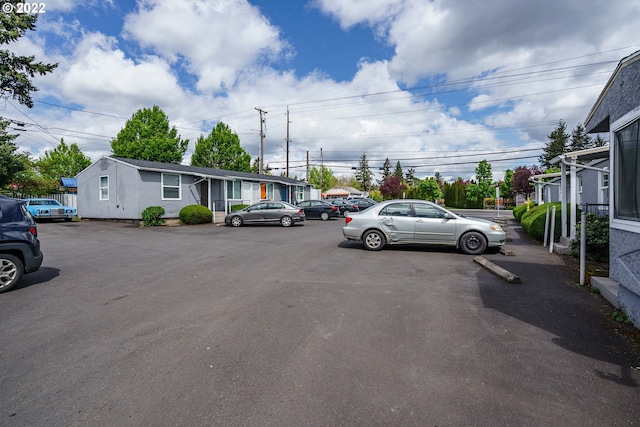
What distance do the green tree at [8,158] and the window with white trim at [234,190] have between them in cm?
1230

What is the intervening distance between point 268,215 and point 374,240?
9.83 metres

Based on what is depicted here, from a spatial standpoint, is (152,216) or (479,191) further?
(479,191)

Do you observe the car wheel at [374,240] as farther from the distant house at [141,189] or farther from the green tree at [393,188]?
the green tree at [393,188]

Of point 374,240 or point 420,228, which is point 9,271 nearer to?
point 374,240

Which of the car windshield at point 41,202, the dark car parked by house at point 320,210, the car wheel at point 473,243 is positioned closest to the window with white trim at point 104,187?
the car windshield at point 41,202

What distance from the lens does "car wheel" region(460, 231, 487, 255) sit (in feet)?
31.0

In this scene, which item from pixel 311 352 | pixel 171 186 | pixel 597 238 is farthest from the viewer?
pixel 171 186

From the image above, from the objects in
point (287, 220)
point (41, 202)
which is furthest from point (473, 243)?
point (41, 202)

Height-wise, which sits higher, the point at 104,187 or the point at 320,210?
the point at 104,187

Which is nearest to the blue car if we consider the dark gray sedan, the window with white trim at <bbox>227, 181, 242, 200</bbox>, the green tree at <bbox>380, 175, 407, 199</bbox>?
the window with white trim at <bbox>227, 181, 242, 200</bbox>

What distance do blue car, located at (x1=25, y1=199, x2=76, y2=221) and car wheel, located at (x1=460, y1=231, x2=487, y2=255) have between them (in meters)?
23.4

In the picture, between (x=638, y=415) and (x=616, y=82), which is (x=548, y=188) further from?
(x=638, y=415)

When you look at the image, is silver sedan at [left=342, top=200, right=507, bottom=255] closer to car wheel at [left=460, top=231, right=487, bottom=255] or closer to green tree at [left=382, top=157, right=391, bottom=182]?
car wheel at [left=460, top=231, right=487, bottom=255]

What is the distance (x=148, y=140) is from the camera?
128ft
